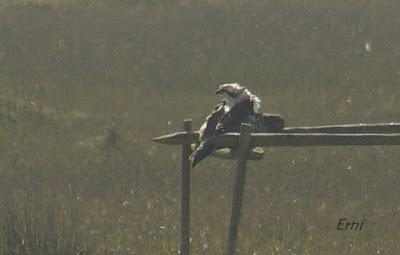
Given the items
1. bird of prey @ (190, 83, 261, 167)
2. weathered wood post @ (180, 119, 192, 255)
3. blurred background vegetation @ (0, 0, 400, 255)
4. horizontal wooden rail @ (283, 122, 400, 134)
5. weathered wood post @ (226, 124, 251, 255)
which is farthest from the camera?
blurred background vegetation @ (0, 0, 400, 255)

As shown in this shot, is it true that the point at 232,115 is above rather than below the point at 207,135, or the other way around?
above

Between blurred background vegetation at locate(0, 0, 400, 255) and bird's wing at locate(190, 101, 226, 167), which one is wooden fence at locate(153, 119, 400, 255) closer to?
bird's wing at locate(190, 101, 226, 167)

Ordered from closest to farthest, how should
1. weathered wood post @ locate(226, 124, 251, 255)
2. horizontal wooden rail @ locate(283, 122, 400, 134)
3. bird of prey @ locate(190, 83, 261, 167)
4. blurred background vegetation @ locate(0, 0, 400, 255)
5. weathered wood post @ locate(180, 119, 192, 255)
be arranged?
weathered wood post @ locate(226, 124, 251, 255), bird of prey @ locate(190, 83, 261, 167), horizontal wooden rail @ locate(283, 122, 400, 134), weathered wood post @ locate(180, 119, 192, 255), blurred background vegetation @ locate(0, 0, 400, 255)

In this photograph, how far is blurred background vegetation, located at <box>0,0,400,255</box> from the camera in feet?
40.8

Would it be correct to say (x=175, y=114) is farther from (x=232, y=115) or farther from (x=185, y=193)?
(x=232, y=115)

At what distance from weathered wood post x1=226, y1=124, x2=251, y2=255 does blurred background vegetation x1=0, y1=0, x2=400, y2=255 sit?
Result: 227 cm

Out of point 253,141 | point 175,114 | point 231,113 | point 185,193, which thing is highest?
point 175,114

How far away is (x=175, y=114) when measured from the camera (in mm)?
20078

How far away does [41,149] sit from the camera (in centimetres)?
1703

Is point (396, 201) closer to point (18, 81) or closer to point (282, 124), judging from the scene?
point (282, 124)

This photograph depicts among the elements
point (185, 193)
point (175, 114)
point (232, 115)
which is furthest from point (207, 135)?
point (175, 114)

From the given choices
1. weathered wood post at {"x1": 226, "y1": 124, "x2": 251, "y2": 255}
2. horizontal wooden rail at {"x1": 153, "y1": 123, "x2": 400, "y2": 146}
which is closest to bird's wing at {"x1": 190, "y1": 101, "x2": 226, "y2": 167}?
weathered wood post at {"x1": 226, "y1": 124, "x2": 251, "y2": 255}

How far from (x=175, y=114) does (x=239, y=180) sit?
10947mm

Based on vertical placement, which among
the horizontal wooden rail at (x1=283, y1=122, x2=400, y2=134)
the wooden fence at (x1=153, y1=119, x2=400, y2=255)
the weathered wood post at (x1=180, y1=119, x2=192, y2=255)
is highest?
the horizontal wooden rail at (x1=283, y1=122, x2=400, y2=134)
